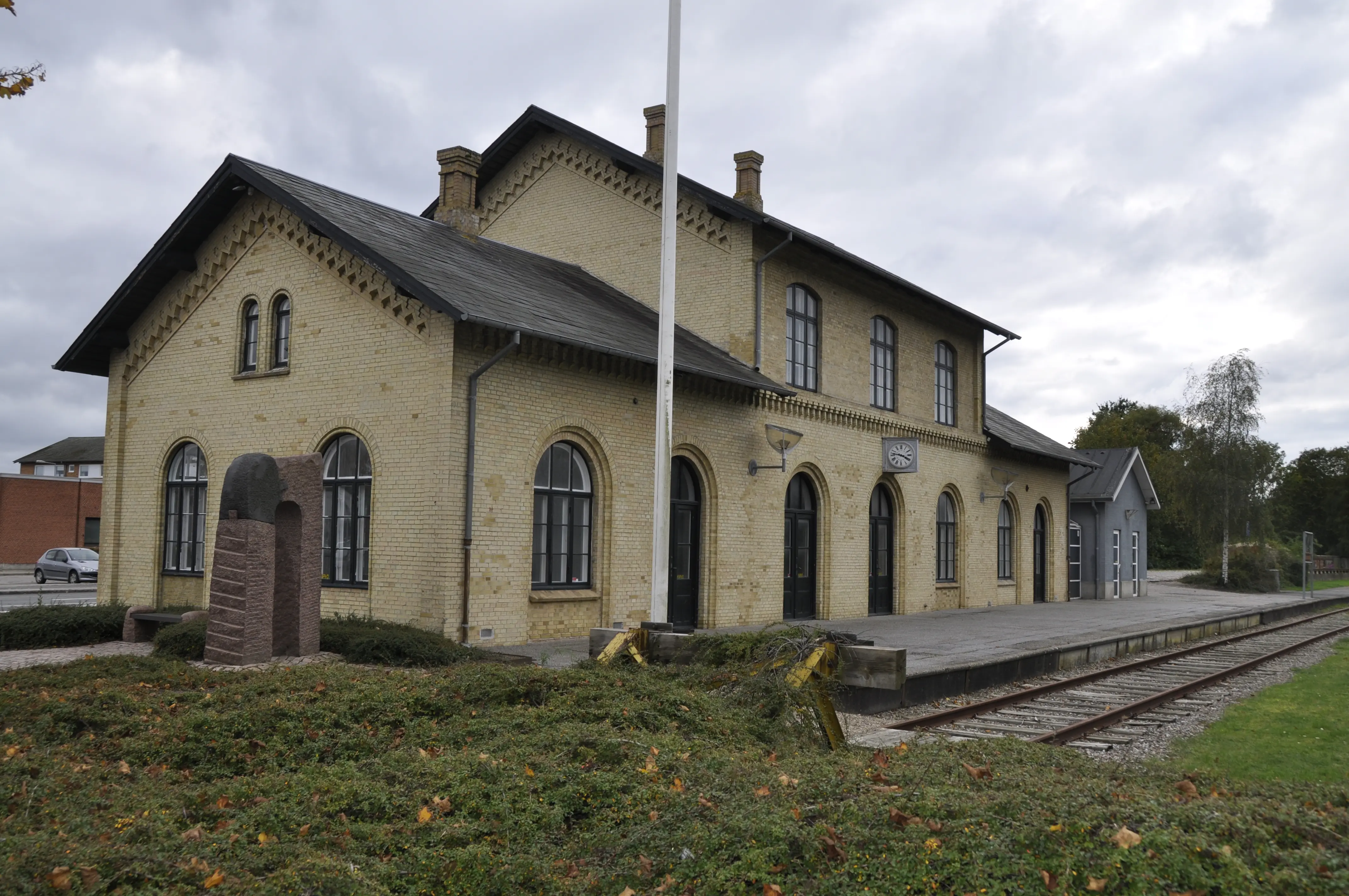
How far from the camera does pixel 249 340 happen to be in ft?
58.3

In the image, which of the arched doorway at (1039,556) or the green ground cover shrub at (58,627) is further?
the arched doorway at (1039,556)

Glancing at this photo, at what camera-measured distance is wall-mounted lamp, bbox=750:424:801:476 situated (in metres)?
20.0

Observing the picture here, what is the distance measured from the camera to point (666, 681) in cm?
930

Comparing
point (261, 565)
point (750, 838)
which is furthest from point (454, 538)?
point (750, 838)

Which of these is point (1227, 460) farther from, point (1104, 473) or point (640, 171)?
point (640, 171)

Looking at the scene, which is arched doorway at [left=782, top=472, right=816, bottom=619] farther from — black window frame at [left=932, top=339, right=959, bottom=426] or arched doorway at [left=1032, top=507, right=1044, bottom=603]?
arched doorway at [left=1032, top=507, right=1044, bottom=603]

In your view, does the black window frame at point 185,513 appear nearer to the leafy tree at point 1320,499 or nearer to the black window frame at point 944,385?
the black window frame at point 944,385

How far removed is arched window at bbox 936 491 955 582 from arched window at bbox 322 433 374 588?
1514cm

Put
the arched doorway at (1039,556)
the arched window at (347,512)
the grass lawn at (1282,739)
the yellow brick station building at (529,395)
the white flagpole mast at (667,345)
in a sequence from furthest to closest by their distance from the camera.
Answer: the arched doorway at (1039,556) → the arched window at (347,512) → the yellow brick station building at (529,395) → the white flagpole mast at (667,345) → the grass lawn at (1282,739)

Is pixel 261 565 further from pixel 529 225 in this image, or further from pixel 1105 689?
pixel 529 225

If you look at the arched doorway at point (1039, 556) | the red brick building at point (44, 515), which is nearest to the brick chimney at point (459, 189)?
the arched doorway at point (1039, 556)

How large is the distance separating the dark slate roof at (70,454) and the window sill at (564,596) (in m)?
58.2

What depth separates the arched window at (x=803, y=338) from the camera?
845 inches

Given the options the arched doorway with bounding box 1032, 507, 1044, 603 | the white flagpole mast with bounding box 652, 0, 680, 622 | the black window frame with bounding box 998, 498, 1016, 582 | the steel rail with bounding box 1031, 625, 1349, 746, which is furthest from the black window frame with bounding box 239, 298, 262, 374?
the arched doorway with bounding box 1032, 507, 1044, 603
